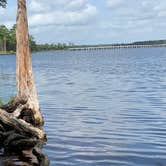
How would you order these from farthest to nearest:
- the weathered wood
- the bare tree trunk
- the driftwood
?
the bare tree trunk, the weathered wood, the driftwood

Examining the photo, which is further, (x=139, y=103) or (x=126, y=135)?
(x=139, y=103)

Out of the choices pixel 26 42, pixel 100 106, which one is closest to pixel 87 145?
pixel 26 42

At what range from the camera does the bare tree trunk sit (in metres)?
22.1

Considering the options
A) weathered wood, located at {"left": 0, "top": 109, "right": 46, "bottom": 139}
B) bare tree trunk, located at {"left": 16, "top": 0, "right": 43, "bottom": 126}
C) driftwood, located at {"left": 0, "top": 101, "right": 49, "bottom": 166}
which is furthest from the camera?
bare tree trunk, located at {"left": 16, "top": 0, "right": 43, "bottom": 126}

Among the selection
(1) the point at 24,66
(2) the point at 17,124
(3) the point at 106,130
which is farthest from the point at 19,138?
(3) the point at 106,130

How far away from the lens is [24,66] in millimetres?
22359

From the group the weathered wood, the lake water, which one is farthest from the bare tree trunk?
the weathered wood

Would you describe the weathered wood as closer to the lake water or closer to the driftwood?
the driftwood

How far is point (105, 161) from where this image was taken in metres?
17.0

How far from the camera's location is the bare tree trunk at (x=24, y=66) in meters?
22.1

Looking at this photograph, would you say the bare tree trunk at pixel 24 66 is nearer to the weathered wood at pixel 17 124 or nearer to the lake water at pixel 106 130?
the lake water at pixel 106 130

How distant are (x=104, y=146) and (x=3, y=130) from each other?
394cm

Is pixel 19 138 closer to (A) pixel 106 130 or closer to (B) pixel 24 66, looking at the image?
(B) pixel 24 66

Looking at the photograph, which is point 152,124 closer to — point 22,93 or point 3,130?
point 22,93
